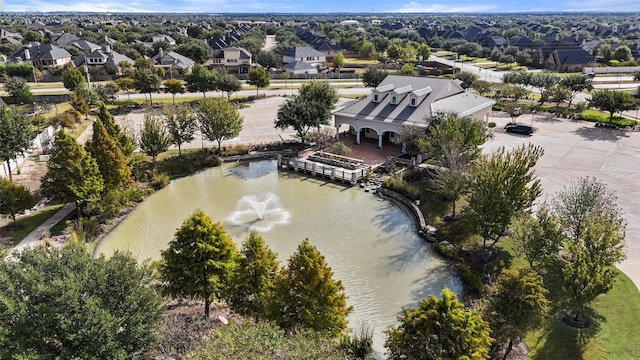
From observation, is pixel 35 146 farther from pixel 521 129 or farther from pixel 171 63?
pixel 171 63

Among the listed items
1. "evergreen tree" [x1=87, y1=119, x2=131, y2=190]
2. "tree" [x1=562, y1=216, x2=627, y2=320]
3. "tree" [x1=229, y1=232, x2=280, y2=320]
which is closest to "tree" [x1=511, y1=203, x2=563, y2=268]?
"tree" [x1=562, y1=216, x2=627, y2=320]

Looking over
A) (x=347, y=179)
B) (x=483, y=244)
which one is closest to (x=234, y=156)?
(x=347, y=179)

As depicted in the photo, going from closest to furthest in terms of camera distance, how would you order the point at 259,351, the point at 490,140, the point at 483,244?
1. the point at 259,351
2. the point at 483,244
3. the point at 490,140

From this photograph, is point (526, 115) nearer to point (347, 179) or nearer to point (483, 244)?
point (347, 179)

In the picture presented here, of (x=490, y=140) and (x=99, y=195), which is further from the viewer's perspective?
(x=490, y=140)

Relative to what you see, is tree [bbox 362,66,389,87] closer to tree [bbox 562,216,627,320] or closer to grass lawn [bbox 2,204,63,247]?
grass lawn [bbox 2,204,63,247]

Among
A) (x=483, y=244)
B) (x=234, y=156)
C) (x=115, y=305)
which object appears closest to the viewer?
(x=115, y=305)
